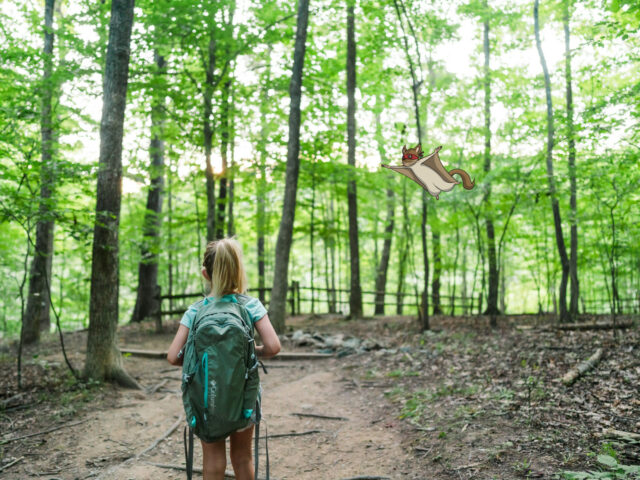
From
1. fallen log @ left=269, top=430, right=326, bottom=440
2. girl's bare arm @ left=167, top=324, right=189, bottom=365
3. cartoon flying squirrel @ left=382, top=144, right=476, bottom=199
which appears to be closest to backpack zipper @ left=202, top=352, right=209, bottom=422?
girl's bare arm @ left=167, top=324, right=189, bottom=365

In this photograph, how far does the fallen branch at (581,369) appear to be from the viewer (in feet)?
17.1

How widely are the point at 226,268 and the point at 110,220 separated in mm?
4460

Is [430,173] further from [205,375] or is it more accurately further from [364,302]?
[364,302]

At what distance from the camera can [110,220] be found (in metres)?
6.18

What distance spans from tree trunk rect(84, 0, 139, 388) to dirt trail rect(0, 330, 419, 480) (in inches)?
21.1

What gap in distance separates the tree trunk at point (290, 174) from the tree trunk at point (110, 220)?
432 centimetres

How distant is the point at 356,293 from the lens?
13641 millimetres

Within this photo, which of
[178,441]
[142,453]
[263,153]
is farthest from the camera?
[263,153]

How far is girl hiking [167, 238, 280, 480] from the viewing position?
2.27m

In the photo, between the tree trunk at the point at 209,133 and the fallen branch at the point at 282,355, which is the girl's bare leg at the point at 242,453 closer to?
the fallen branch at the point at 282,355

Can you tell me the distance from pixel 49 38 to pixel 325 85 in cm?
642

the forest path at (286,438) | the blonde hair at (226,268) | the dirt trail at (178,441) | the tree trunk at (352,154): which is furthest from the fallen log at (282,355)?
the blonde hair at (226,268)

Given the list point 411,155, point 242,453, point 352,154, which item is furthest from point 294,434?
point 352,154

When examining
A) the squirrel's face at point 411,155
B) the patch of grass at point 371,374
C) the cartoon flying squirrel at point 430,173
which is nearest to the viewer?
the cartoon flying squirrel at point 430,173
